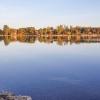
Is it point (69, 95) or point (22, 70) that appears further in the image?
point (22, 70)

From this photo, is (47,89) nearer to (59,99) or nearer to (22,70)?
(59,99)

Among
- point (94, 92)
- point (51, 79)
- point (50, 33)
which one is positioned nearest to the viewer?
point (94, 92)

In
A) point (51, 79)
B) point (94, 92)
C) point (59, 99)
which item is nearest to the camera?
point (59, 99)

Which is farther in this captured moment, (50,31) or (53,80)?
(50,31)

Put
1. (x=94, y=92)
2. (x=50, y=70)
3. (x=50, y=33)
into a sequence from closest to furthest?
(x=94, y=92) → (x=50, y=70) → (x=50, y=33)

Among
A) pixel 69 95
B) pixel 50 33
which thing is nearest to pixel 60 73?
pixel 69 95

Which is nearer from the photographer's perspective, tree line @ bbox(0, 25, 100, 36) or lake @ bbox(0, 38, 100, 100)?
lake @ bbox(0, 38, 100, 100)

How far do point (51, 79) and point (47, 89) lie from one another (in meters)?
2.94

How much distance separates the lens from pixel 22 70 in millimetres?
23266

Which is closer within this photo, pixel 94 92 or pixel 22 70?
pixel 94 92

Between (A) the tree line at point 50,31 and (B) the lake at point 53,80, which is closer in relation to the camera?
(B) the lake at point 53,80

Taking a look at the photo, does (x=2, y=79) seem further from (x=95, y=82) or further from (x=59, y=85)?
(x=95, y=82)

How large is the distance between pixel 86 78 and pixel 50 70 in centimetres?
397

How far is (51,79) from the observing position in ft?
63.6
